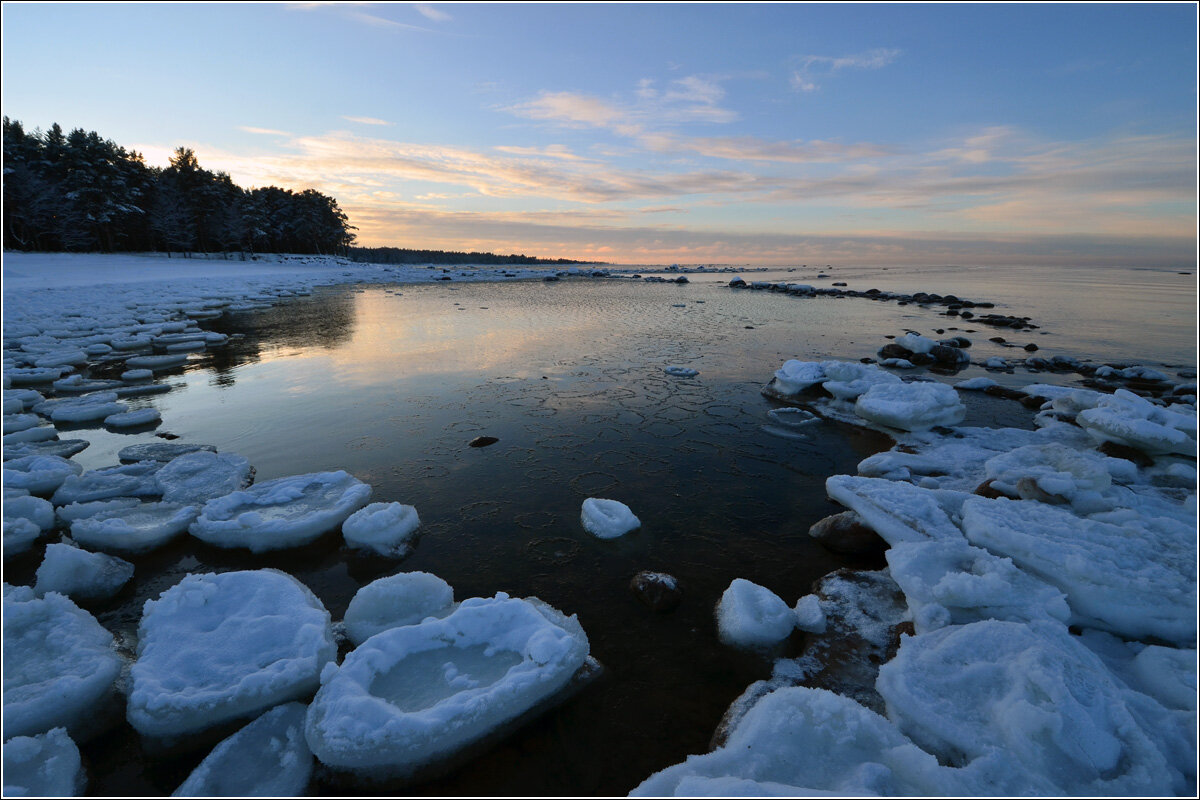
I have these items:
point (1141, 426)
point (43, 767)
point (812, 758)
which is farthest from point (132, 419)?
point (1141, 426)

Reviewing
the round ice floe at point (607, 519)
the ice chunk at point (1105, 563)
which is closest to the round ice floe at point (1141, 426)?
the ice chunk at point (1105, 563)

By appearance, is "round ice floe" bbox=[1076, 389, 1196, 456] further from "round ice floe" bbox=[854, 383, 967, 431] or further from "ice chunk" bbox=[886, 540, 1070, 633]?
"ice chunk" bbox=[886, 540, 1070, 633]

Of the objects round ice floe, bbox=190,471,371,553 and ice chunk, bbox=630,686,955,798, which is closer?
ice chunk, bbox=630,686,955,798

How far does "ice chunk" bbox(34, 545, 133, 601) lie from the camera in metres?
5.32

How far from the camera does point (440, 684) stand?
4195mm

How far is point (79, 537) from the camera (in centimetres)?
624

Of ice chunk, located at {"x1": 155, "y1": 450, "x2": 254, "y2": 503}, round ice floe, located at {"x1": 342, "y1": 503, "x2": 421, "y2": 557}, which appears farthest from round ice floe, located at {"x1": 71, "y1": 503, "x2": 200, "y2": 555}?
round ice floe, located at {"x1": 342, "y1": 503, "x2": 421, "y2": 557}

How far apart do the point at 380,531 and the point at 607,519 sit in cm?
299

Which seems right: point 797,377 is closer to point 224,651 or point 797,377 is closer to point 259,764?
point 224,651

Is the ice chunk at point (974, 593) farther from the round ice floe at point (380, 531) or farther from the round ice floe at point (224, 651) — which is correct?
the round ice floe at point (380, 531)

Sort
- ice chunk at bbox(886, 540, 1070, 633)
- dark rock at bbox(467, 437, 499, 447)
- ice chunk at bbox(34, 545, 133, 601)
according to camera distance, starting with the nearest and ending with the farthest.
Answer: ice chunk at bbox(886, 540, 1070, 633)
ice chunk at bbox(34, 545, 133, 601)
dark rock at bbox(467, 437, 499, 447)

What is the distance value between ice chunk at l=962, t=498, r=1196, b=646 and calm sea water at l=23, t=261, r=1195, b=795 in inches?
74.9

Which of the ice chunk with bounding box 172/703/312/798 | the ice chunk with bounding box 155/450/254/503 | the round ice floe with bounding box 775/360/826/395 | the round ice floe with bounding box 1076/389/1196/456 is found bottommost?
the ice chunk with bounding box 172/703/312/798

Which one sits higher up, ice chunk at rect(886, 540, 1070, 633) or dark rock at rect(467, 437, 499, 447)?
dark rock at rect(467, 437, 499, 447)
